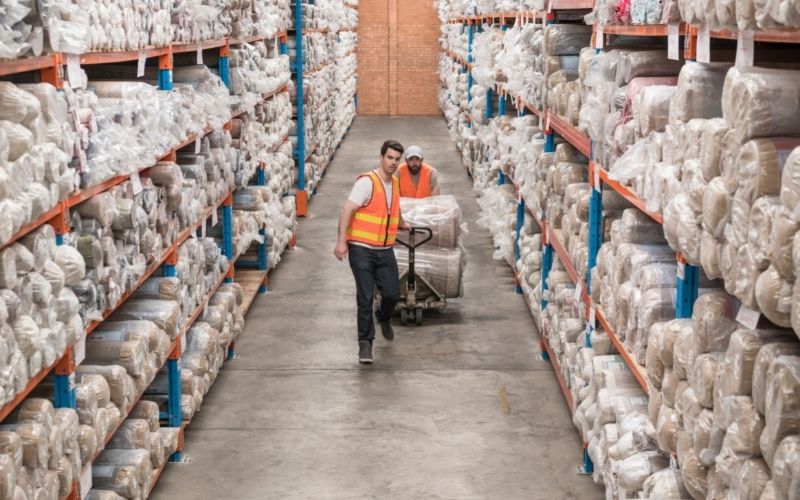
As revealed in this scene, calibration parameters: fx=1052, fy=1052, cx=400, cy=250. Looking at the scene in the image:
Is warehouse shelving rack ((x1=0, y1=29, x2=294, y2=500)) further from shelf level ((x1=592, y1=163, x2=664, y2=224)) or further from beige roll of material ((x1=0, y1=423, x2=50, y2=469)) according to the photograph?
shelf level ((x1=592, y1=163, x2=664, y2=224))

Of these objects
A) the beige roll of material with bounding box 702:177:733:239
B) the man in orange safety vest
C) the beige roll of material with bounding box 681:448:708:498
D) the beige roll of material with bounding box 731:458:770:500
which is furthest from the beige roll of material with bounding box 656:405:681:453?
the man in orange safety vest

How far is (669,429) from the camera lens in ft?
13.7

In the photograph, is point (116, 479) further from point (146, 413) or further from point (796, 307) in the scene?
point (796, 307)

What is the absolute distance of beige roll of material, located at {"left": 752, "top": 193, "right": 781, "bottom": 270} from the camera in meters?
2.99

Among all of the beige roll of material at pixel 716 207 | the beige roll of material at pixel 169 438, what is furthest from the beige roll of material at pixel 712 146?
the beige roll of material at pixel 169 438

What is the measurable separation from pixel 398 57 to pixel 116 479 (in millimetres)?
24145

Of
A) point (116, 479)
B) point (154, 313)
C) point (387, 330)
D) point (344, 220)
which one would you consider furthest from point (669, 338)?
point (387, 330)

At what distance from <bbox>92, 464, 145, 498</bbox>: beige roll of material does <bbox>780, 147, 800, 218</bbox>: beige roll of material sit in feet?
12.7

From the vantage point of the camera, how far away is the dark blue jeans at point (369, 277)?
871 centimetres

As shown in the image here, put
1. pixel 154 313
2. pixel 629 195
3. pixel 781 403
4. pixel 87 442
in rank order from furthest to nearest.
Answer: pixel 154 313
pixel 629 195
pixel 87 442
pixel 781 403

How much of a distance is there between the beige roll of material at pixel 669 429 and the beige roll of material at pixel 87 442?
100 inches

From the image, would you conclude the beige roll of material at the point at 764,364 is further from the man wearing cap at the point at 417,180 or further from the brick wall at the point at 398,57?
the brick wall at the point at 398,57

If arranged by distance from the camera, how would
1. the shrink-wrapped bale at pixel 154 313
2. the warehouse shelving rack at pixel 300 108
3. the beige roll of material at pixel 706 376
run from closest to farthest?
the beige roll of material at pixel 706 376 < the shrink-wrapped bale at pixel 154 313 < the warehouse shelving rack at pixel 300 108

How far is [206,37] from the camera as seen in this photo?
771 centimetres
